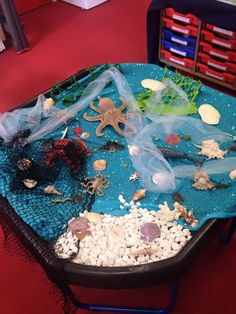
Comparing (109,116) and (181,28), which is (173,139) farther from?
(181,28)

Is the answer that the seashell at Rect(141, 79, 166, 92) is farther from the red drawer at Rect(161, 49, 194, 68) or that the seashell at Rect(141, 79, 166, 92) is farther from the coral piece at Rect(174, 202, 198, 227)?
the coral piece at Rect(174, 202, 198, 227)

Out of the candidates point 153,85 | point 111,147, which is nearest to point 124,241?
point 111,147

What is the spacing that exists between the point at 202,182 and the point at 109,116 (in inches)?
20.9

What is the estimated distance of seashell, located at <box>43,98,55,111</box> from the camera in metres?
1.51

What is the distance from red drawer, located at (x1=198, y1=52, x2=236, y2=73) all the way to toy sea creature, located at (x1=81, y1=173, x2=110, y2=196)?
1.14 metres

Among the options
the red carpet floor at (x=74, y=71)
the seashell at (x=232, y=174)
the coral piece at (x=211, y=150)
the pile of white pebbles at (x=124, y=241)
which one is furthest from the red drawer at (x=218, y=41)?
the pile of white pebbles at (x=124, y=241)

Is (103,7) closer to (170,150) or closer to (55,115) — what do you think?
(55,115)

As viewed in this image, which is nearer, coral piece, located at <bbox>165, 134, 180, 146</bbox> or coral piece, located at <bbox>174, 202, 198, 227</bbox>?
coral piece, located at <bbox>174, 202, 198, 227</bbox>

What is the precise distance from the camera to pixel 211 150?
1.30 metres

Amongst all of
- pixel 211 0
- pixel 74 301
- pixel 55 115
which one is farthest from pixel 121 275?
pixel 211 0

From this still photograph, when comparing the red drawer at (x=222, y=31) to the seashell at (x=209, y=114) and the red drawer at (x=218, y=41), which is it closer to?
the red drawer at (x=218, y=41)

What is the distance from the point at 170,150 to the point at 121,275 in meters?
0.56

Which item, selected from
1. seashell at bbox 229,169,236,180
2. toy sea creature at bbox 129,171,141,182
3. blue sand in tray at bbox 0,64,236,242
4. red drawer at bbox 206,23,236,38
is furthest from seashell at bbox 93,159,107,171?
red drawer at bbox 206,23,236,38

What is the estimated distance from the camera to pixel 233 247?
55.2 inches
